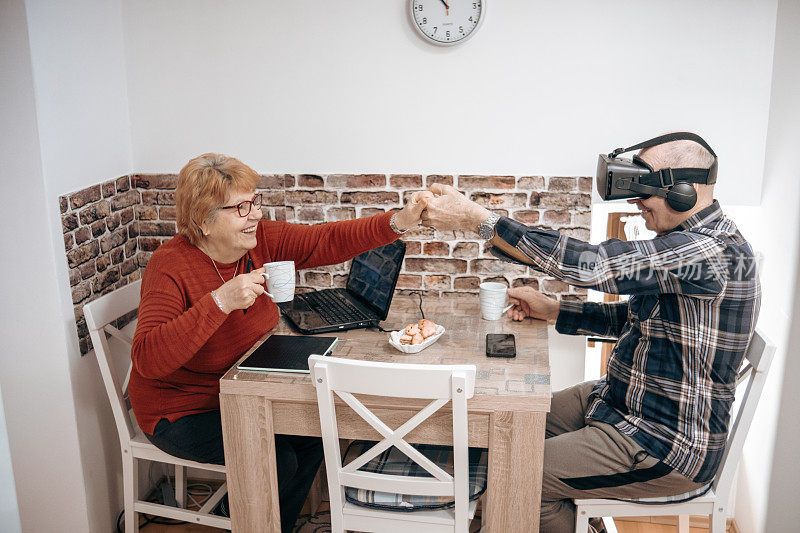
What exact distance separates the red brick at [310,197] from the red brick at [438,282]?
0.48m

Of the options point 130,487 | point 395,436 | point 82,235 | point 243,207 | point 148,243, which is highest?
point 243,207

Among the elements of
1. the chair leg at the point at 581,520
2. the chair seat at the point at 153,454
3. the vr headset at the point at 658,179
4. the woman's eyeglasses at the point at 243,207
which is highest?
the vr headset at the point at 658,179

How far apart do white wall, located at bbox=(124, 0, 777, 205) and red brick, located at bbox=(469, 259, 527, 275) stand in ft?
1.18

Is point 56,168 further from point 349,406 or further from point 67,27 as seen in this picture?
point 349,406

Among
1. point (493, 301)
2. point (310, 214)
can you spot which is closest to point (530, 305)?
point (493, 301)

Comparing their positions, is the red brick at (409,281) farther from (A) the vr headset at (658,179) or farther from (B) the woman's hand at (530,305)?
(A) the vr headset at (658,179)

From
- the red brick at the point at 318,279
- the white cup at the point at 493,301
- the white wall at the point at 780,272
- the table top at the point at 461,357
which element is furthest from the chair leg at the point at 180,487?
the white wall at the point at 780,272

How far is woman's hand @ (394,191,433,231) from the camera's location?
2.27 meters

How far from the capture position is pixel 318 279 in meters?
2.78

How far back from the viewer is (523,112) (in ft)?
8.23

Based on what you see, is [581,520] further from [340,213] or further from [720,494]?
[340,213]

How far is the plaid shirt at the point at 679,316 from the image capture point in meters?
1.81

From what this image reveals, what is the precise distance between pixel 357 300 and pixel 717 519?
4.41ft

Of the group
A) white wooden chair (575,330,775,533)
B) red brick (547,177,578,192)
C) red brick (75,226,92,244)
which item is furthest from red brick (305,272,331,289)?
white wooden chair (575,330,775,533)
